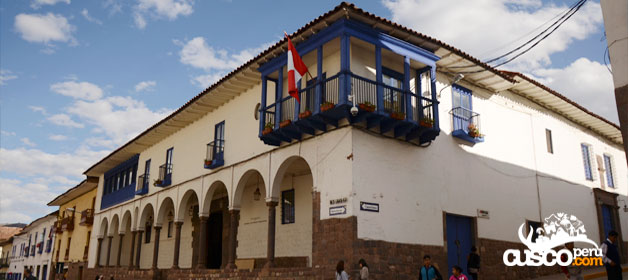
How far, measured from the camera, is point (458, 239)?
15977 mm

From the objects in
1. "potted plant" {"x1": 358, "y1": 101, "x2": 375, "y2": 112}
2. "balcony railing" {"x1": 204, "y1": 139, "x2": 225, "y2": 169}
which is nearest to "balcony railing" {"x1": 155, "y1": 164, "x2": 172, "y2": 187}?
"balcony railing" {"x1": 204, "y1": 139, "x2": 225, "y2": 169}

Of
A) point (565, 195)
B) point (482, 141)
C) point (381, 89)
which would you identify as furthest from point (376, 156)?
point (565, 195)

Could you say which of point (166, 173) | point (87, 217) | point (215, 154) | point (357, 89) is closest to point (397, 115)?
→ point (357, 89)

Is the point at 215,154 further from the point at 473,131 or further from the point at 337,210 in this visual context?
the point at 473,131

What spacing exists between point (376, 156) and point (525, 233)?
7.71m

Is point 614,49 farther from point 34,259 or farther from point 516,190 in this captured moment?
point 34,259

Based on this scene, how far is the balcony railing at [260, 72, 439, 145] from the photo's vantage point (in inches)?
530

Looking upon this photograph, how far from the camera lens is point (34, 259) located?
162ft

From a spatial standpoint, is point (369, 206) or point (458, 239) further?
point (458, 239)

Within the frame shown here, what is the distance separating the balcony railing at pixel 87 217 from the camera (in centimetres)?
3541

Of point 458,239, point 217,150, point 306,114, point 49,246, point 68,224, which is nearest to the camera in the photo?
point 306,114

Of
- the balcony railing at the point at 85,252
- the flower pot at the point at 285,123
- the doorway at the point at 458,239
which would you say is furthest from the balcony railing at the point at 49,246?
the doorway at the point at 458,239

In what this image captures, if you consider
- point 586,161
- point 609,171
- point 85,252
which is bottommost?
point 85,252

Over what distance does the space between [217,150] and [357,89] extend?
838 centimetres
